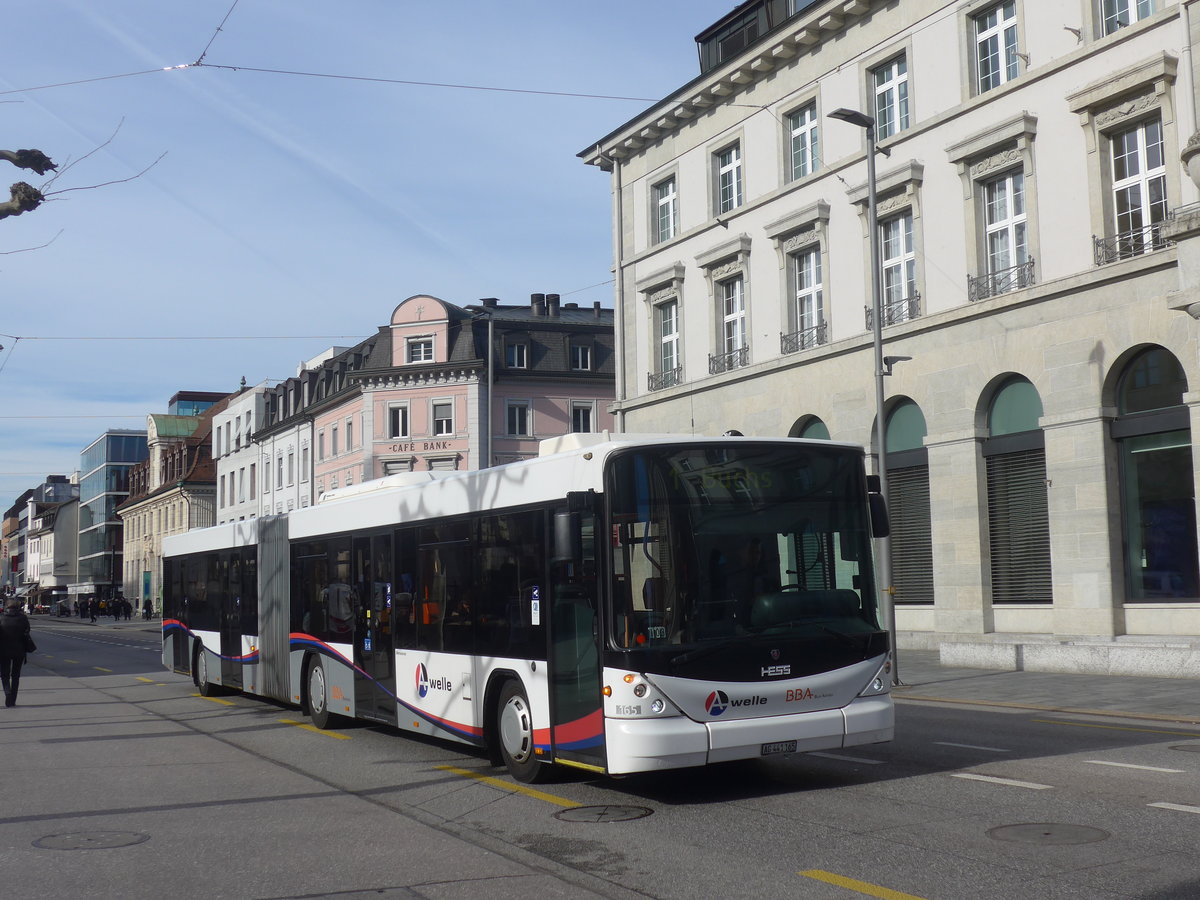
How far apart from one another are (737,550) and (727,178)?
25.0 m

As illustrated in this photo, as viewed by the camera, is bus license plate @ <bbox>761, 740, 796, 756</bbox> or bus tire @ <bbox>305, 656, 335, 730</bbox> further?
bus tire @ <bbox>305, 656, 335, 730</bbox>

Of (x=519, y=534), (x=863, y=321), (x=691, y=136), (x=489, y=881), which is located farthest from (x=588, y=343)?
(x=489, y=881)

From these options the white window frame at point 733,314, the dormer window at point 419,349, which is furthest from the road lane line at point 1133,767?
the dormer window at point 419,349

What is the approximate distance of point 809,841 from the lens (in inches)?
307

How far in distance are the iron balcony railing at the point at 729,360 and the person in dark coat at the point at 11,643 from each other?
1796 cm

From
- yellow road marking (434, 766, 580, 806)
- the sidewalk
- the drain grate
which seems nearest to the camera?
the drain grate

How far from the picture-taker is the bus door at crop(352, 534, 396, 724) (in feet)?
44.9

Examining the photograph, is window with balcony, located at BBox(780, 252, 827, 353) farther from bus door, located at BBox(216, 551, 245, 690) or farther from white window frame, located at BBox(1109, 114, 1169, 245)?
bus door, located at BBox(216, 551, 245, 690)

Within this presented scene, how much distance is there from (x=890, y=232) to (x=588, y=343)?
36.2 m

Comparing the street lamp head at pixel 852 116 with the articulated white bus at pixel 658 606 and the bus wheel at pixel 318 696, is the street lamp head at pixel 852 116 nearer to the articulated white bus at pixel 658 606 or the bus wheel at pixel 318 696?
the articulated white bus at pixel 658 606

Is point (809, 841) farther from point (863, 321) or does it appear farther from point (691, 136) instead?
point (691, 136)

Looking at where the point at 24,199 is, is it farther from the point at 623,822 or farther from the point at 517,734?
the point at 623,822

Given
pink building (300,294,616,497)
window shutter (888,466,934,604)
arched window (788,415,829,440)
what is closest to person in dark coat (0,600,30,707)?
window shutter (888,466,934,604)

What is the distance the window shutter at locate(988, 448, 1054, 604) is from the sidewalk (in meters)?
2.42
